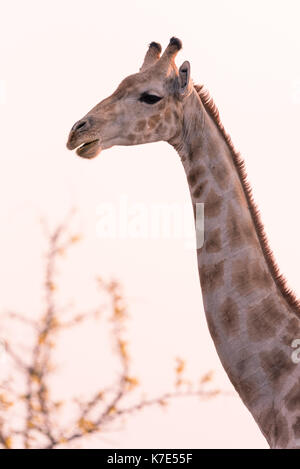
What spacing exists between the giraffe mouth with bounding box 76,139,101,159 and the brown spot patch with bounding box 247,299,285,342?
2.06m

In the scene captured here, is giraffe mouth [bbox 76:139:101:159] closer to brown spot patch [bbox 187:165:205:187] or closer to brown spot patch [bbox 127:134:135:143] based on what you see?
brown spot patch [bbox 127:134:135:143]

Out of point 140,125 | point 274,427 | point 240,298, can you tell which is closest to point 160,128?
point 140,125

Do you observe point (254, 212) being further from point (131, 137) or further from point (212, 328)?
point (131, 137)

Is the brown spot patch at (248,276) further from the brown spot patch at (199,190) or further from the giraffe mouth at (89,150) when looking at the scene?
the giraffe mouth at (89,150)

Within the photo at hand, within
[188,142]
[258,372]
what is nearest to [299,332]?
[258,372]

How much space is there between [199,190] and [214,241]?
553mm

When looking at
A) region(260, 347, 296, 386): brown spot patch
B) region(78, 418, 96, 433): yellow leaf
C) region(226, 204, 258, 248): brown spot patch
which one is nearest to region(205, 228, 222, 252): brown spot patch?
region(226, 204, 258, 248): brown spot patch

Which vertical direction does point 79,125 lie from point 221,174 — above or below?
above

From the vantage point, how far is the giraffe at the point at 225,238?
19.1ft

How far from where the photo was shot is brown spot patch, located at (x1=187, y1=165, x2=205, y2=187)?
21.5 ft

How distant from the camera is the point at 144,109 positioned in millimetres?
Result: 6773

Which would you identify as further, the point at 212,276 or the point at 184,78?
the point at 184,78

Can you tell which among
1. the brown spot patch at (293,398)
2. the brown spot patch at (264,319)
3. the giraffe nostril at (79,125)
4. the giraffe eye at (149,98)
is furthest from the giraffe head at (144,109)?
the brown spot patch at (293,398)
